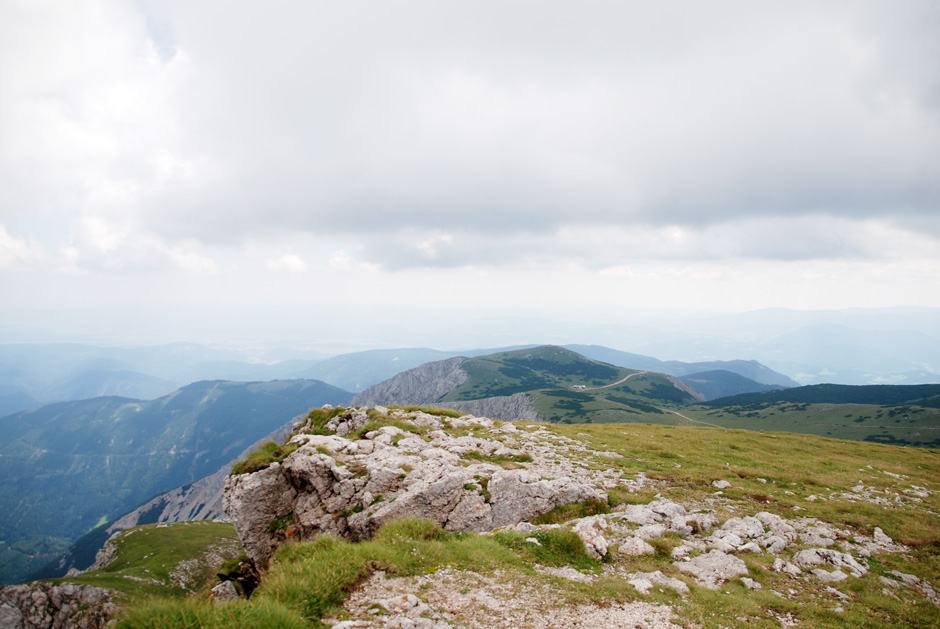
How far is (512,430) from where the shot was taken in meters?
31.6

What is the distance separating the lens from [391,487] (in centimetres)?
1848

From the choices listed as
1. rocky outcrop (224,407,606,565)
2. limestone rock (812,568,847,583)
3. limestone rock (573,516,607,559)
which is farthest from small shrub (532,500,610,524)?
limestone rock (812,568,847,583)

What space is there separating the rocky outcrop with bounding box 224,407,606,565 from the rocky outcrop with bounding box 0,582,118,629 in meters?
47.1

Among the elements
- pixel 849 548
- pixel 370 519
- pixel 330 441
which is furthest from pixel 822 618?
pixel 330 441

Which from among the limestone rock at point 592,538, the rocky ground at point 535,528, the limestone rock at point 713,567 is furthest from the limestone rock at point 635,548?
the limestone rock at point 713,567

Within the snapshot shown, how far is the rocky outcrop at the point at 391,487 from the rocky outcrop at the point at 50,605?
4714 cm

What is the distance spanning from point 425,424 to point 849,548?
2268cm

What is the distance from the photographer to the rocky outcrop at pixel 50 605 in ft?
153

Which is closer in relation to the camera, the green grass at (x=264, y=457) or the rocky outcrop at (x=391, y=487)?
the rocky outcrop at (x=391, y=487)

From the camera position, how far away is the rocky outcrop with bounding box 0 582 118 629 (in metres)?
46.5

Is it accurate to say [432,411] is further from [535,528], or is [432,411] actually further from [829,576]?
[829,576]

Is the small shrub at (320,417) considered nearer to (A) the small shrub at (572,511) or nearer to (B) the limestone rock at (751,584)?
(A) the small shrub at (572,511)

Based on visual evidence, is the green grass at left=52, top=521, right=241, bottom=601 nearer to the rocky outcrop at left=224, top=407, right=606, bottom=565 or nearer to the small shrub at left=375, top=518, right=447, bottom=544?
the rocky outcrop at left=224, top=407, right=606, bottom=565

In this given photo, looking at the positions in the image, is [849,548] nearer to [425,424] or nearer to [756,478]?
[756,478]
